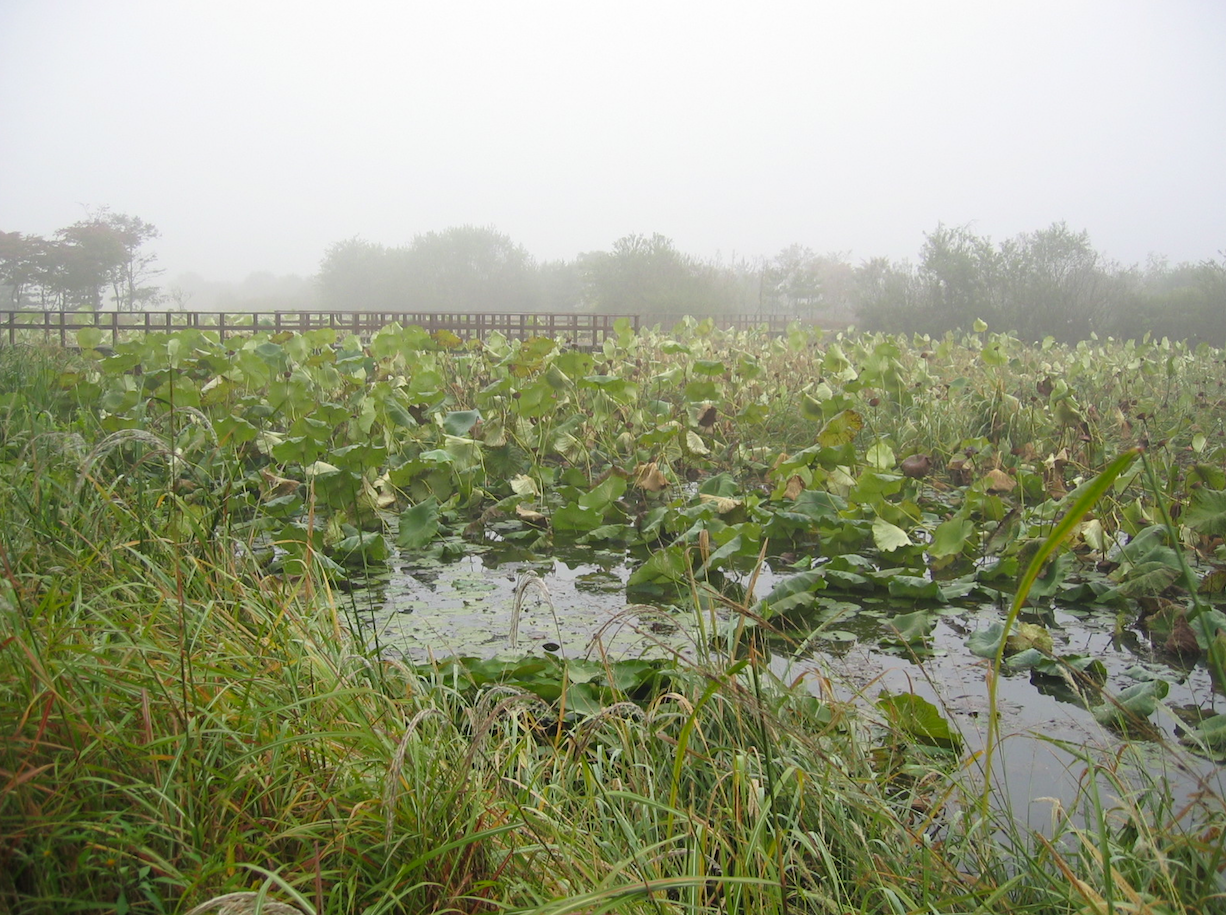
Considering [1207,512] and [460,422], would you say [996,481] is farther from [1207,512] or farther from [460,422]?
[460,422]

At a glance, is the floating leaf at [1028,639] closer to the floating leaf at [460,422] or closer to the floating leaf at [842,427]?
the floating leaf at [842,427]

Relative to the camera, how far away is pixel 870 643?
7.65ft

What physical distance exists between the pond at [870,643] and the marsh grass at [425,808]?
20 centimetres

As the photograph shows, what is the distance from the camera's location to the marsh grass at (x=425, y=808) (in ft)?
3.42

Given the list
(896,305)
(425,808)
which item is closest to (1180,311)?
(896,305)

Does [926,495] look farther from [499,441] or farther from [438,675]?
[438,675]

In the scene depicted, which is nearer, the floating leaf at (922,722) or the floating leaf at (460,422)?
the floating leaf at (922,722)

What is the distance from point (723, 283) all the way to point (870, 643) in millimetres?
28986

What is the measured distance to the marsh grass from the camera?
1.04 metres

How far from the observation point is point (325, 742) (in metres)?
1.31

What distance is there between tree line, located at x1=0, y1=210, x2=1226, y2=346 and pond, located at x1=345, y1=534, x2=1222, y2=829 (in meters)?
8.22

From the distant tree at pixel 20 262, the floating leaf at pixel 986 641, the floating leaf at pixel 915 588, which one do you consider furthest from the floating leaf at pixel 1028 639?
the distant tree at pixel 20 262

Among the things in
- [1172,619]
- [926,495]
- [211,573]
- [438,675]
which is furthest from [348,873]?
[926,495]

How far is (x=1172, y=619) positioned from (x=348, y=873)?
2157mm
